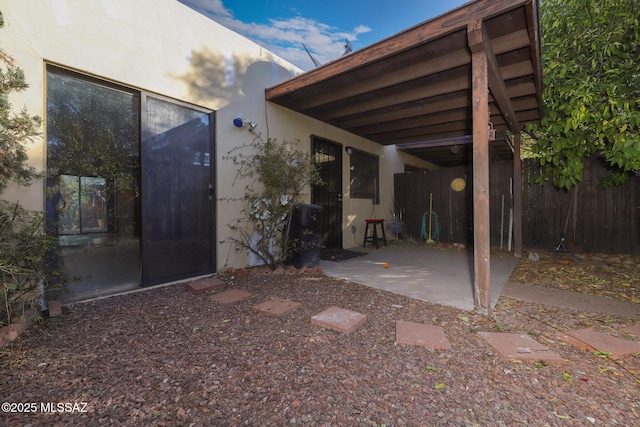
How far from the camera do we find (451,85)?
3.70 metres

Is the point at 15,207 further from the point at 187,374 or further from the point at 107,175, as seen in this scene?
the point at 187,374

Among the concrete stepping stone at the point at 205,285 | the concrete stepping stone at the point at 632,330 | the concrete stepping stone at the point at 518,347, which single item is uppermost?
the concrete stepping stone at the point at 205,285

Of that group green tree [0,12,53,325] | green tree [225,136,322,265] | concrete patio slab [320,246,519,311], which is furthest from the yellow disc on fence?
green tree [0,12,53,325]

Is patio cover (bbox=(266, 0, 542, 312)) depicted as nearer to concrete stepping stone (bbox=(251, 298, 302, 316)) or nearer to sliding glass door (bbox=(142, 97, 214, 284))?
sliding glass door (bbox=(142, 97, 214, 284))

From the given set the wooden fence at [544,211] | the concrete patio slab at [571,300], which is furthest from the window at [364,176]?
the concrete patio slab at [571,300]

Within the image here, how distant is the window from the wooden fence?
125cm

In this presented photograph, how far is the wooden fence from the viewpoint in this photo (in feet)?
15.6

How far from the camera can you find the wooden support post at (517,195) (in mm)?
5211

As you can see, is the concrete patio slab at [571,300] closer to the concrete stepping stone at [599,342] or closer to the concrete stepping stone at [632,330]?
the concrete stepping stone at [632,330]

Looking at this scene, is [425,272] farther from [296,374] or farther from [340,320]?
[296,374]

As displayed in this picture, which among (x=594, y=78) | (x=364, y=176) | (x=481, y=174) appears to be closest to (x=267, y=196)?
(x=481, y=174)

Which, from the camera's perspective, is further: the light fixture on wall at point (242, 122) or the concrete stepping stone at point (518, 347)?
the light fixture on wall at point (242, 122)

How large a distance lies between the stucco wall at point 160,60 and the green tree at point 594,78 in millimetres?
3878

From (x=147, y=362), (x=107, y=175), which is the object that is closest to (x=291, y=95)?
(x=107, y=175)
